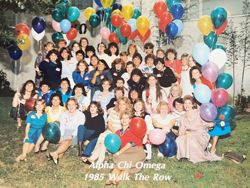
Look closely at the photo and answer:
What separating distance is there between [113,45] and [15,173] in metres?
4.13

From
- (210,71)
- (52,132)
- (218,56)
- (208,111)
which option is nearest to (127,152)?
(52,132)

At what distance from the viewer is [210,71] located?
255 inches

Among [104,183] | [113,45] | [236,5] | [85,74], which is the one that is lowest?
[104,183]

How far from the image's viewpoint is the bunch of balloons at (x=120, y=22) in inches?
364

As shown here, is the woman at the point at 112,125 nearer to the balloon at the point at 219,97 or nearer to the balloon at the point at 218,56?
the balloon at the point at 219,97

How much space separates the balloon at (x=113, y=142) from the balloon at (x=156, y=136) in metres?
0.65

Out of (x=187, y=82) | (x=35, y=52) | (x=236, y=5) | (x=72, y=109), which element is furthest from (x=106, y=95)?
(x=35, y=52)

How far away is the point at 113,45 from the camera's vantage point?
883 cm

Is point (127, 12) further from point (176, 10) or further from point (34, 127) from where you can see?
point (34, 127)

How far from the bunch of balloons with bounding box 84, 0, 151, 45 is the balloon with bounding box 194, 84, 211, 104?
3.09 metres

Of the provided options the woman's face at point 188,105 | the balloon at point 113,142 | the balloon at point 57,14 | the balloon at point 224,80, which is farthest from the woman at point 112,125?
the balloon at point 57,14

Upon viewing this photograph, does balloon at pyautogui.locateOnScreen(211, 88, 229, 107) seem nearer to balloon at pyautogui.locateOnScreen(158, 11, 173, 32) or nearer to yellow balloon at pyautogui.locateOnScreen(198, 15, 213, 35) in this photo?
yellow balloon at pyautogui.locateOnScreen(198, 15, 213, 35)

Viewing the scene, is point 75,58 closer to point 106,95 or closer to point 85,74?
point 85,74

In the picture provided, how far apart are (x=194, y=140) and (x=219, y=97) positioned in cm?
85
